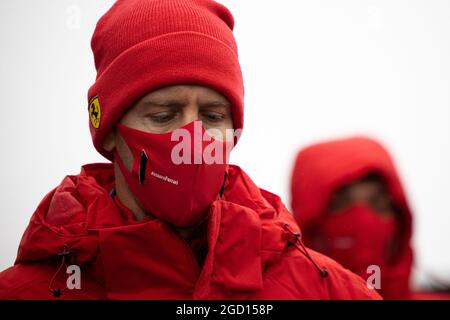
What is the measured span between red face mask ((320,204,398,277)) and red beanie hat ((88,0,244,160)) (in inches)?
95.6

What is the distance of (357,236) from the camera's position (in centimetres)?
487

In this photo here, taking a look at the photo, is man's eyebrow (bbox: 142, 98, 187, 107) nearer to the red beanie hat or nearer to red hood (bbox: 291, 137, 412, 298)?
the red beanie hat

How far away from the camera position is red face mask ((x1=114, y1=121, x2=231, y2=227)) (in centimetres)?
230

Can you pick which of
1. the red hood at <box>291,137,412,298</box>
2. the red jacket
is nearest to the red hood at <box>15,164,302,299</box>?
the red jacket

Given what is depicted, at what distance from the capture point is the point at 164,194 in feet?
7.64

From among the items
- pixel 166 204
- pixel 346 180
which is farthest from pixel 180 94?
pixel 346 180

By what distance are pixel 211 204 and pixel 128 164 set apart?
0.41 m

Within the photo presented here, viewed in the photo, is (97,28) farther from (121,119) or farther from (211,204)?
(211,204)

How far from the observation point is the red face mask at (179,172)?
230 cm

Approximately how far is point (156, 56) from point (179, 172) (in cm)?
56

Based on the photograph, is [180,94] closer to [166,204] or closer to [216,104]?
[216,104]

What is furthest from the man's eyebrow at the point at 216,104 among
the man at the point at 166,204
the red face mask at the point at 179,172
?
the red face mask at the point at 179,172

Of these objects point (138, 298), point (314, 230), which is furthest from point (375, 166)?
point (138, 298)

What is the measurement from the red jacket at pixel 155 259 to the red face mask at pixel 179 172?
68mm
